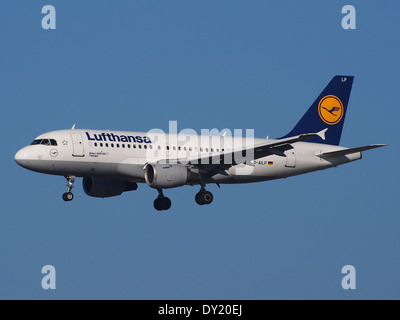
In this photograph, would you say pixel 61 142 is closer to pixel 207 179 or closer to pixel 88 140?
pixel 88 140

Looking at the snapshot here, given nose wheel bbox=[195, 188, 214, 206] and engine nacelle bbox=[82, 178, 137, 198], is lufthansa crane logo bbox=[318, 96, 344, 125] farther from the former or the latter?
engine nacelle bbox=[82, 178, 137, 198]

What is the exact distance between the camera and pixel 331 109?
221ft

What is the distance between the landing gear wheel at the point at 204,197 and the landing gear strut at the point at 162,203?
3454 millimetres

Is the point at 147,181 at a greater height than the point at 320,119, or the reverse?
the point at 320,119

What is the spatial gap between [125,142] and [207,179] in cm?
583

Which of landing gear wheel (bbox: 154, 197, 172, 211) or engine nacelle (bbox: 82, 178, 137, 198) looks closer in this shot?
engine nacelle (bbox: 82, 178, 137, 198)

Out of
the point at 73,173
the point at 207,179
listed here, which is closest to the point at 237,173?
the point at 207,179

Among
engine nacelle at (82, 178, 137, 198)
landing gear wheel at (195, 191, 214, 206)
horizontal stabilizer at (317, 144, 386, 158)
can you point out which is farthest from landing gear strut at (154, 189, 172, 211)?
horizontal stabilizer at (317, 144, 386, 158)

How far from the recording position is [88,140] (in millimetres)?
57500

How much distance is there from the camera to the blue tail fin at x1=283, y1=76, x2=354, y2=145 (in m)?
66.1

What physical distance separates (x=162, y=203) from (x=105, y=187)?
154 inches

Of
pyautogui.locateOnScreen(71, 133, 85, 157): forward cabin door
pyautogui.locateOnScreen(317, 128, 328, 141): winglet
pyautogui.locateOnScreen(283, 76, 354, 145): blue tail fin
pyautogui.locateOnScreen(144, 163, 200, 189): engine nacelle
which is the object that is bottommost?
pyautogui.locateOnScreen(144, 163, 200, 189): engine nacelle

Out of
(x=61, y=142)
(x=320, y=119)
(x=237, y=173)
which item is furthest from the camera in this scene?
(x=320, y=119)

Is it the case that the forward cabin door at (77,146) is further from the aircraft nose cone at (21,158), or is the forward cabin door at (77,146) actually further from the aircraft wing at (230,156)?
the aircraft wing at (230,156)
